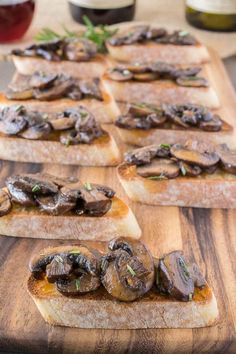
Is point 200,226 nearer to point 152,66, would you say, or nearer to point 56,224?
point 56,224

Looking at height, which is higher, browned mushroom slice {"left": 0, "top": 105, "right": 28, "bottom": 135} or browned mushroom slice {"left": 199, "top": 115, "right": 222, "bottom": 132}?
browned mushroom slice {"left": 0, "top": 105, "right": 28, "bottom": 135}

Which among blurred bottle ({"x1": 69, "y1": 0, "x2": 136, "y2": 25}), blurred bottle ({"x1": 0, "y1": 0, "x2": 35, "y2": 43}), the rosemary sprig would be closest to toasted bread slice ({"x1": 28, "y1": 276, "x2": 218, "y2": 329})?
the rosemary sprig

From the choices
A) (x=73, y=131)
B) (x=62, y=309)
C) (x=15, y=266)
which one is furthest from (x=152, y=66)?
(x=62, y=309)

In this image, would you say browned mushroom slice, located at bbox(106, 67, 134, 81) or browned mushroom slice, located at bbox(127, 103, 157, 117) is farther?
browned mushroom slice, located at bbox(106, 67, 134, 81)

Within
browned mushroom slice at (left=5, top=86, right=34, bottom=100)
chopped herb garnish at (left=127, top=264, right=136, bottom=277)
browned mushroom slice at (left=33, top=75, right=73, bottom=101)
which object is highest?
chopped herb garnish at (left=127, top=264, right=136, bottom=277)

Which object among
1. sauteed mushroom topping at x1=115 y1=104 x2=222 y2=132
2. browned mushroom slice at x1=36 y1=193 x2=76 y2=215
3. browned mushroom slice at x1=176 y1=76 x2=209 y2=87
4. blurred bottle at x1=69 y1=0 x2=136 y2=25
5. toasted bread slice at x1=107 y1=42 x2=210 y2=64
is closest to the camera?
browned mushroom slice at x1=36 y1=193 x2=76 y2=215

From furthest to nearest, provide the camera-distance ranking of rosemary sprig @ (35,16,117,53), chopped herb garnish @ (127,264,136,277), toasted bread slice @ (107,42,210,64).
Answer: rosemary sprig @ (35,16,117,53), toasted bread slice @ (107,42,210,64), chopped herb garnish @ (127,264,136,277)

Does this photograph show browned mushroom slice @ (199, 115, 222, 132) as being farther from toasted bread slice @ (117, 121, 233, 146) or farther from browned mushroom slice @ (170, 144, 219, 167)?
browned mushroom slice @ (170, 144, 219, 167)

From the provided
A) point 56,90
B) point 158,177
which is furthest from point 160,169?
point 56,90
